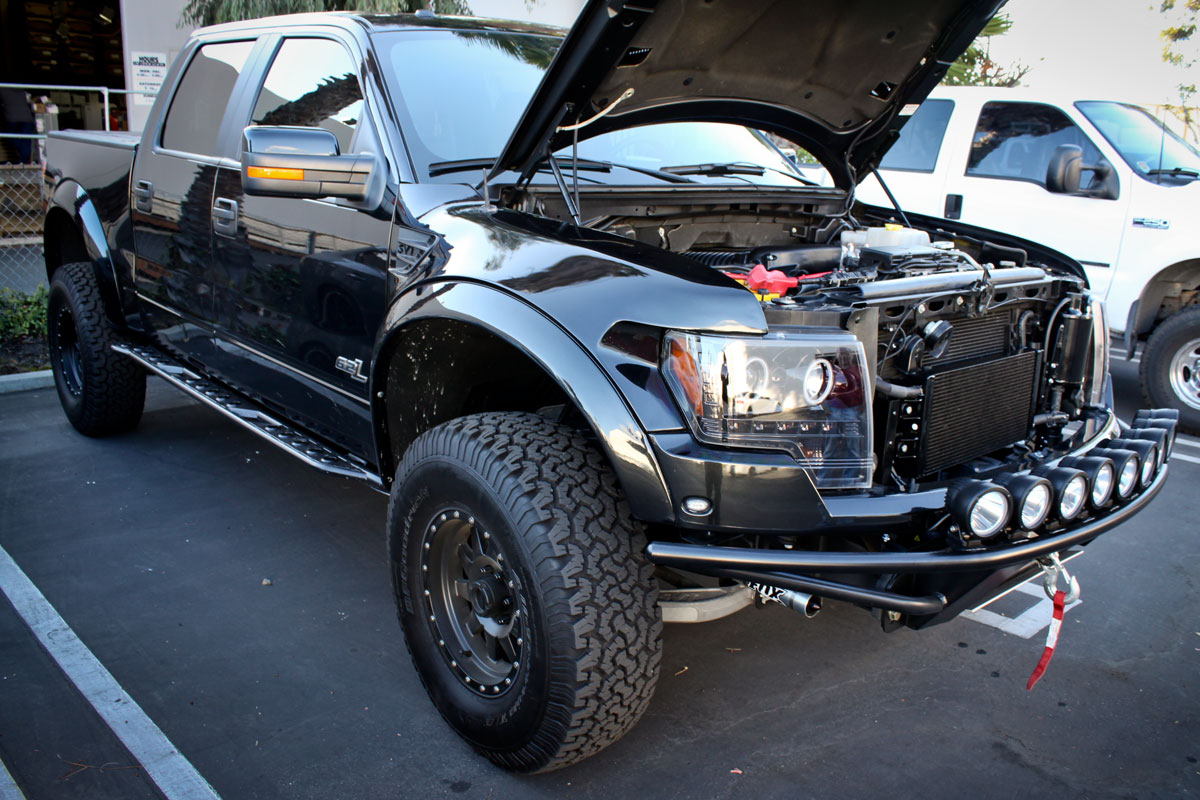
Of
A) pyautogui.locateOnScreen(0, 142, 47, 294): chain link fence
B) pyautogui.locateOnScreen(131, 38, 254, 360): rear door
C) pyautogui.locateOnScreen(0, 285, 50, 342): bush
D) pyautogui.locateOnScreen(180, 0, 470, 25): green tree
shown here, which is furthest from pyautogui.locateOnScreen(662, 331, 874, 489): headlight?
pyautogui.locateOnScreen(180, 0, 470, 25): green tree

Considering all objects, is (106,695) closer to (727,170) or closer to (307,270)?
(307,270)

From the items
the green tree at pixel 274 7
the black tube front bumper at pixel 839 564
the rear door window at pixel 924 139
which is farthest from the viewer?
the green tree at pixel 274 7

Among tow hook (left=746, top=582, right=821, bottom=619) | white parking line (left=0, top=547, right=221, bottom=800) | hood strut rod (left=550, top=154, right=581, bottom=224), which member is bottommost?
white parking line (left=0, top=547, right=221, bottom=800)

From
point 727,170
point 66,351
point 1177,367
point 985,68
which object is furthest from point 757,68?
point 985,68

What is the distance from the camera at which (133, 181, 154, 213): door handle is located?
4.22 meters

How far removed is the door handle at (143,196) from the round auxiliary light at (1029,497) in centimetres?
365

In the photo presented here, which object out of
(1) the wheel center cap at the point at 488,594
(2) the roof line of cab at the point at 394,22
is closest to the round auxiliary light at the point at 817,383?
(1) the wheel center cap at the point at 488,594

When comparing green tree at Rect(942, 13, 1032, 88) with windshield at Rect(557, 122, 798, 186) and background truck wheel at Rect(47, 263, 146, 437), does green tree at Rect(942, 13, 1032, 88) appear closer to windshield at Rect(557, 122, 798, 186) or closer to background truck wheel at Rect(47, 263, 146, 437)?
windshield at Rect(557, 122, 798, 186)

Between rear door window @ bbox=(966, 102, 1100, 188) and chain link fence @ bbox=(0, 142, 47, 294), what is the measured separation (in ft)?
25.1

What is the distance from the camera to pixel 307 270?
3.24 meters

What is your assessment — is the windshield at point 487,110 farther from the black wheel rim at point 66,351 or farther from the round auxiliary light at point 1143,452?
the black wheel rim at point 66,351

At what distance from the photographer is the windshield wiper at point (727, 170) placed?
140 inches

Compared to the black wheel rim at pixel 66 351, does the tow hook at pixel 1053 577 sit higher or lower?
higher

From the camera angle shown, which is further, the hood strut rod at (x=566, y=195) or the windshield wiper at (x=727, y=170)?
the windshield wiper at (x=727, y=170)
